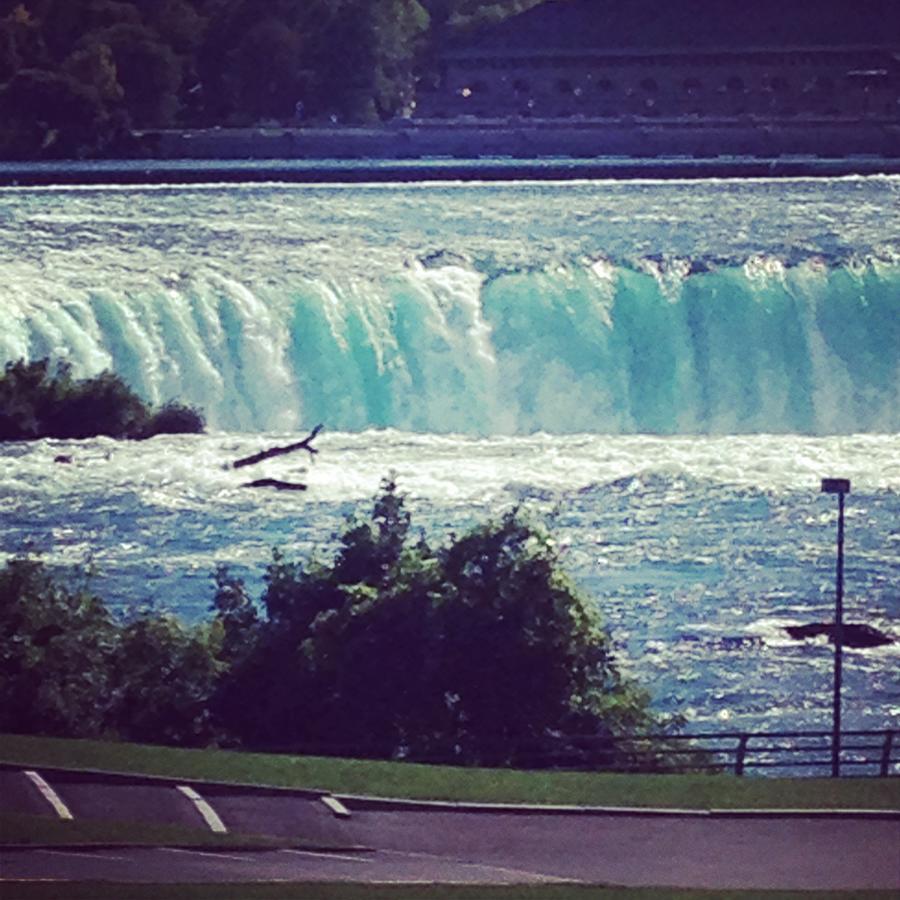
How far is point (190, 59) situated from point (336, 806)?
17.6 meters

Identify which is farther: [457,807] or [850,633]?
[850,633]

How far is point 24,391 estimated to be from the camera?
14.9 metres

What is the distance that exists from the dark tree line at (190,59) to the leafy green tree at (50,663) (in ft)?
47.6

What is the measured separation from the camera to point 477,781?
816 cm

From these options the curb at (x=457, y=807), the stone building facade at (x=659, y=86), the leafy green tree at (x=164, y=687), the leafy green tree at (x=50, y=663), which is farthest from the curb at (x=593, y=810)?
the stone building facade at (x=659, y=86)

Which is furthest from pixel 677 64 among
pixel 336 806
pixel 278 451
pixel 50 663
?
pixel 336 806

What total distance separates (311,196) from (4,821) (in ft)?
57.5

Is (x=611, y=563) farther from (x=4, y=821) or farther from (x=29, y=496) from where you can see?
(x=4, y=821)

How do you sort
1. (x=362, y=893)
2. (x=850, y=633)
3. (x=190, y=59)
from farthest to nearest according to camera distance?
1. (x=190, y=59)
2. (x=850, y=633)
3. (x=362, y=893)

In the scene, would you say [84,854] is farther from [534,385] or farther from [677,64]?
[677,64]

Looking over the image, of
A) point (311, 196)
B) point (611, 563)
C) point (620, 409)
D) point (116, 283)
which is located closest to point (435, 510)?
point (611, 563)

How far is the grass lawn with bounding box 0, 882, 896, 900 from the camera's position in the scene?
22.7 feet

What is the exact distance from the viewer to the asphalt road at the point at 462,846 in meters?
7.27

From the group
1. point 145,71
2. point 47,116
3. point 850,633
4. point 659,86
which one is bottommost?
point 850,633
